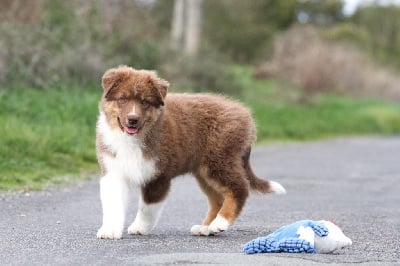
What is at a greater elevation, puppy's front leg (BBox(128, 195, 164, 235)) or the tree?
puppy's front leg (BBox(128, 195, 164, 235))

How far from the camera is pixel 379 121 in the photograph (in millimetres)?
33312

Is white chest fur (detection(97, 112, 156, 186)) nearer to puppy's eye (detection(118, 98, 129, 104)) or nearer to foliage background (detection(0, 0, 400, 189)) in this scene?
puppy's eye (detection(118, 98, 129, 104))

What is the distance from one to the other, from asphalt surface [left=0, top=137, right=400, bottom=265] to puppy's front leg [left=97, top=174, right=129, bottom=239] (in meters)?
0.13

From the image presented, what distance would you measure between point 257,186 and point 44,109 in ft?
25.1

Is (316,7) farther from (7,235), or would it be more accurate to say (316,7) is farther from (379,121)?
(7,235)

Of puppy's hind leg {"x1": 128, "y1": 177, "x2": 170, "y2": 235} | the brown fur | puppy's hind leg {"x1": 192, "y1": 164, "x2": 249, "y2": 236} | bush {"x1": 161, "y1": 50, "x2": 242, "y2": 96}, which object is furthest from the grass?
puppy's hind leg {"x1": 192, "y1": 164, "x2": 249, "y2": 236}

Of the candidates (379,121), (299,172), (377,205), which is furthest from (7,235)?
(379,121)

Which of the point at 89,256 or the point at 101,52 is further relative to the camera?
the point at 101,52

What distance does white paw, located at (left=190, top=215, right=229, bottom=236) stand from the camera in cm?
840

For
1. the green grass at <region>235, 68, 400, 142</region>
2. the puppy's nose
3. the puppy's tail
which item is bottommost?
the green grass at <region>235, 68, 400, 142</region>

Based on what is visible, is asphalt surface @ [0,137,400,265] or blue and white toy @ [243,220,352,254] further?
blue and white toy @ [243,220,352,254]

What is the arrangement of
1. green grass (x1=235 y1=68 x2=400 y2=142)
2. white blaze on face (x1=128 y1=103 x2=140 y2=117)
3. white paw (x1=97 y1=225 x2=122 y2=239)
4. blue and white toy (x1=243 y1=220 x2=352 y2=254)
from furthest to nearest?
green grass (x1=235 y1=68 x2=400 y2=142) < white blaze on face (x1=128 y1=103 x2=140 y2=117) < white paw (x1=97 y1=225 x2=122 y2=239) < blue and white toy (x1=243 y1=220 x2=352 y2=254)

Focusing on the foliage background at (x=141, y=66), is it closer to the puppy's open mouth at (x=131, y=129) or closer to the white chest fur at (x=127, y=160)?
the white chest fur at (x=127, y=160)

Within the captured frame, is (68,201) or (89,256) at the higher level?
(89,256)
